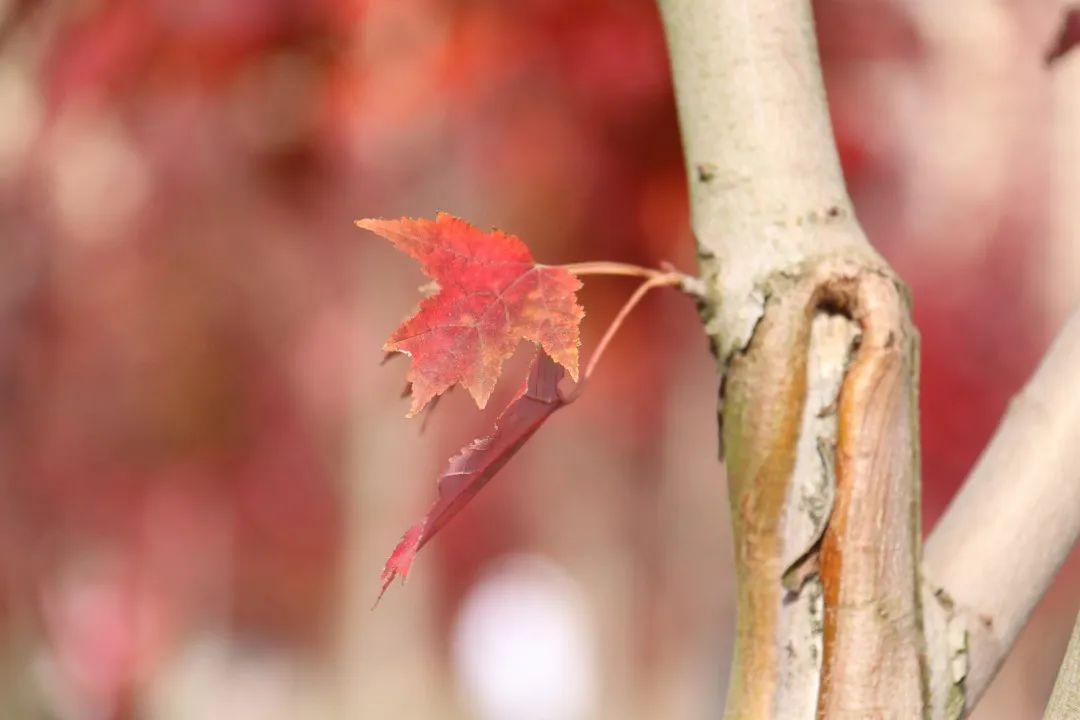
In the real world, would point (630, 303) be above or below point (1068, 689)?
above

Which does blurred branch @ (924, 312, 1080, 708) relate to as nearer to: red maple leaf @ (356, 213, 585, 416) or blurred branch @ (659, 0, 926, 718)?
blurred branch @ (659, 0, 926, 718)

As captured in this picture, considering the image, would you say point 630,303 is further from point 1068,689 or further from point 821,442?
point 1068,689

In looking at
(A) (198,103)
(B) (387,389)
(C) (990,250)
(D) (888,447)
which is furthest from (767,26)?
(A) (198,103)

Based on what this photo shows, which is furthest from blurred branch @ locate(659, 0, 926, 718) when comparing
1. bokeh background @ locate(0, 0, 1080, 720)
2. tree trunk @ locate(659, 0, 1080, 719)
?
bokeh background @ locate(0, 0, 1080, 720)

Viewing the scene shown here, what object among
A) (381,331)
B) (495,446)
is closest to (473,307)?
(495,446)

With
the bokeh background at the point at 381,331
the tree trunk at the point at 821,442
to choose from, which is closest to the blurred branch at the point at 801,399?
the tree trunk at the point at 821,442

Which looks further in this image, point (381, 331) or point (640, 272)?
point (381, 331)

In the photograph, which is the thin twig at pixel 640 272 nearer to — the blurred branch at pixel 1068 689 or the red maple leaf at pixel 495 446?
the red maple leaf at pixel 495 446
